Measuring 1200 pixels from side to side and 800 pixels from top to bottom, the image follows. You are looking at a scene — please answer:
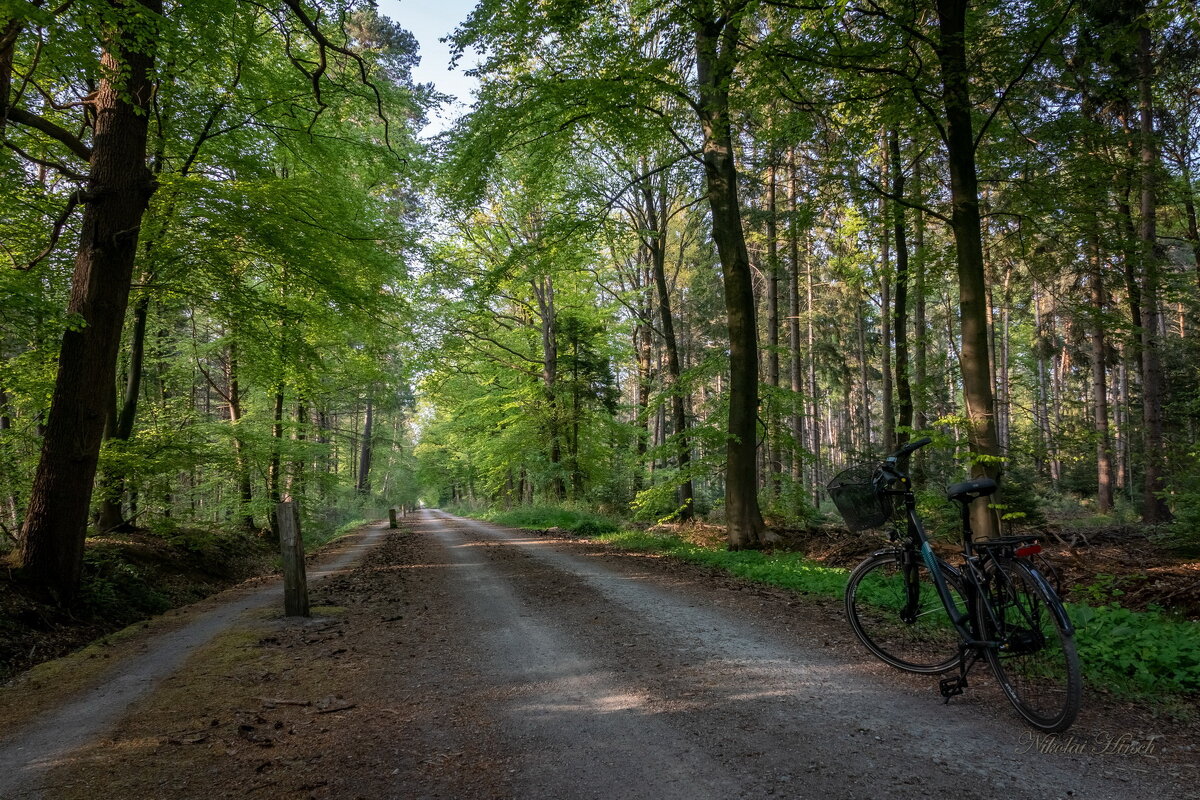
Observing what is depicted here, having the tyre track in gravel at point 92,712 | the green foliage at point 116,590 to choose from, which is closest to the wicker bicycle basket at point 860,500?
the tyre track in gravel at point 92,712

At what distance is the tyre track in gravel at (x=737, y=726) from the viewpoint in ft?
8.30

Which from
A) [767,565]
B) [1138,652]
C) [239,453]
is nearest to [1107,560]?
[767,565]

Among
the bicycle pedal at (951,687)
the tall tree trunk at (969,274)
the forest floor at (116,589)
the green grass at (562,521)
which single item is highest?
the tall tree trunk at (969,274)

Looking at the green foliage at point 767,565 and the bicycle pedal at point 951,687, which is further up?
the bicycle pedal at point 951,687

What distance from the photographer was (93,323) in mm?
6484

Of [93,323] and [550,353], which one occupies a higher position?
[550,353]

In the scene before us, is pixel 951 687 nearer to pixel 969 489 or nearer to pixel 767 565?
pixel 969 489

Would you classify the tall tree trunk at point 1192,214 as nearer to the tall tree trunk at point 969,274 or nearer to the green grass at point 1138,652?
the tall tree trunk at point 969,274

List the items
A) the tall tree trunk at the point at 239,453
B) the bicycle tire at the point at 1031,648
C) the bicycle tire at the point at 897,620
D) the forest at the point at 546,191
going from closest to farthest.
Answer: the bicycle tire at the point at 1031,648, the bicycle tire at the point at 897,620, the forest at the point at 546,191, the tall tree trunk at the point at 239,453

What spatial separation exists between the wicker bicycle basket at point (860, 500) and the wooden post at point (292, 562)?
221 inches

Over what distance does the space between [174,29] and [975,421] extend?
374 inches

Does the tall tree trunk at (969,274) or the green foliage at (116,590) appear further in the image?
the green foliage at (116,590)

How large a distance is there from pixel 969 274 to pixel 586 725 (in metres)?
6.38

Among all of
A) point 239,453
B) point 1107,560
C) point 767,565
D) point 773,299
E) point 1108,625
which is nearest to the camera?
point 1108,625
